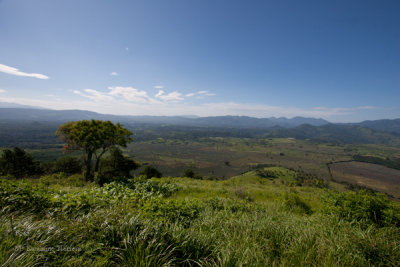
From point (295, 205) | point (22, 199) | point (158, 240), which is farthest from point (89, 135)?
point (295, 205)

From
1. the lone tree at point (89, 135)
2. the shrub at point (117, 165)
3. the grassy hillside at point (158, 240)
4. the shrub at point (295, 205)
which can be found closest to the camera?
the grassy hillside at point (158, 240)

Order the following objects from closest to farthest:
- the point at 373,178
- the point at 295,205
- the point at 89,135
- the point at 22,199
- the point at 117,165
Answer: the point at 22,199 → the point at 295,205 → the point at 89,135 → the point at 117,165 → the point at 373,178

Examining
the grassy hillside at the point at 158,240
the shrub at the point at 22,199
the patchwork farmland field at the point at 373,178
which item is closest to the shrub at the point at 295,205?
the grassy hillside at the point at 158,240

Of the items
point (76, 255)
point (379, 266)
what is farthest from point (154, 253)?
point (379, 266)

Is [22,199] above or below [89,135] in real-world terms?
below

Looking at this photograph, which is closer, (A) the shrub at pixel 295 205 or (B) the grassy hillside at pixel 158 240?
(B) the grassy hillside at pixel 158 240

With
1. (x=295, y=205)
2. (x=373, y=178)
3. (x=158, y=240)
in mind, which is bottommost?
(x=373, y=178)

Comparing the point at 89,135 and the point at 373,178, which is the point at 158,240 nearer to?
the point at 89,135

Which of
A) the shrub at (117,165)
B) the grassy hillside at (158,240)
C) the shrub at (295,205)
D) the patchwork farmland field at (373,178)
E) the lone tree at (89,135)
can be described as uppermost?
the lone tree at (89,135)

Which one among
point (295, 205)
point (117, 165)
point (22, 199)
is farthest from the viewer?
point (117, 165)

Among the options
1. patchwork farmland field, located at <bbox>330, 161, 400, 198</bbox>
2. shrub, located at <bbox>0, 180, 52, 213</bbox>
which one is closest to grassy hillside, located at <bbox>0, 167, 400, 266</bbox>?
shrub, located at <bbox>0, 180, 52, 213</bbox>

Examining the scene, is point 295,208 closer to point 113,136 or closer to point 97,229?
point 97,229

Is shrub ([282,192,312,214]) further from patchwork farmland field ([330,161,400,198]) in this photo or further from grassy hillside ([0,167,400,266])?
patchwork farmland field ([330,161,400,198])

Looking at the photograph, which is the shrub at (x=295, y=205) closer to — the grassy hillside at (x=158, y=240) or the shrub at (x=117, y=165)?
the grassy hillside at (x=158, y=240)
